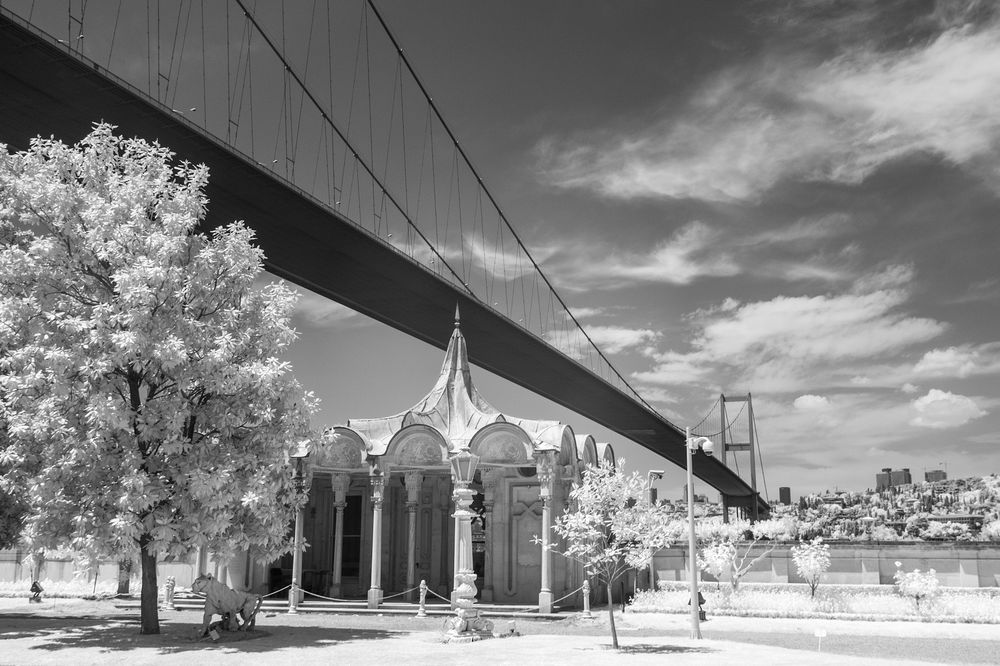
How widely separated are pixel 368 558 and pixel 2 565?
54.4 ft

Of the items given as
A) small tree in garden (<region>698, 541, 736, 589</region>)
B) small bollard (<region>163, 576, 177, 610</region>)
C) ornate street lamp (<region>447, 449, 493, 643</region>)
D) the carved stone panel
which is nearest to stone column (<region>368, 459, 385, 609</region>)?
the carved stone panel

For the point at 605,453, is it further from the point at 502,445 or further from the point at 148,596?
the point at 148,596

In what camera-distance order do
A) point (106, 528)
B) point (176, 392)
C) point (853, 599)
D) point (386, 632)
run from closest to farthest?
point (106, 528) → point (176, 392) → point (386, 632) → point (853, 599)

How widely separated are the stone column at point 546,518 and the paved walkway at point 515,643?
2.13 meters

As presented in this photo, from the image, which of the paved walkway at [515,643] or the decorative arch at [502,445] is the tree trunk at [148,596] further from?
the decorative arch at [502,445]

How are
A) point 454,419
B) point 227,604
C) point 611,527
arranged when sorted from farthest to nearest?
point 454,419 → point 227,604 → point 611,527

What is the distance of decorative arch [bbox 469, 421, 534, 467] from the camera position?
95.5ft

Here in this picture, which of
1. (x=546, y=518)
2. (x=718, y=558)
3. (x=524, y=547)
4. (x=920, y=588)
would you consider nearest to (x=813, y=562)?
(x=718, y=558)

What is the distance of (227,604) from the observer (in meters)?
19.8

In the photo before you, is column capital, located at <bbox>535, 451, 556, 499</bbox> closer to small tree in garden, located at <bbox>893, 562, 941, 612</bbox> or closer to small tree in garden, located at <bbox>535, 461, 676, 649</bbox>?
small tree in garden, located at <bbox>535, 461, 676, 649</bbox>

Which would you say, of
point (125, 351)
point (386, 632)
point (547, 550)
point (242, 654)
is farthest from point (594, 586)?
point (125, 351)

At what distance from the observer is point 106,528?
1769 cm

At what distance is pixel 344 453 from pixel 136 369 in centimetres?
1219

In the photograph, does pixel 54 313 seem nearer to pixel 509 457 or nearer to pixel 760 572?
pixel 509 457
